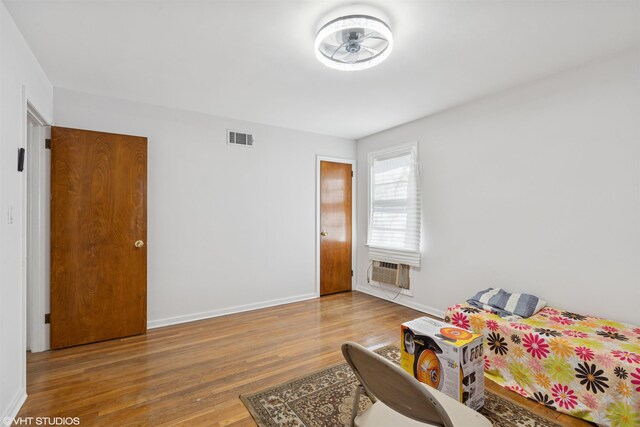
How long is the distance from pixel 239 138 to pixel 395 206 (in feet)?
7.77

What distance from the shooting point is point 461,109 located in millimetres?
3471

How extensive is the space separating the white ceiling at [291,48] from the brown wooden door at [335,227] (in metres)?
1.58

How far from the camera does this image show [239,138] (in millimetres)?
3955

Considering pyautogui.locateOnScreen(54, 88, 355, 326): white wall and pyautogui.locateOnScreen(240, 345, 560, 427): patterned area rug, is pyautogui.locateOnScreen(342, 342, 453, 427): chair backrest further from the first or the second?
pyautogui.locateOnScreen(54, 88, 355, 326): white wall

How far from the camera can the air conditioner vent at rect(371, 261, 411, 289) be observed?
414 centimetres

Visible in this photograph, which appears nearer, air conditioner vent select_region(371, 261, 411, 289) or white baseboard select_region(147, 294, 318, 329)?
white baseboard select_region(147, 294, 318, 329)

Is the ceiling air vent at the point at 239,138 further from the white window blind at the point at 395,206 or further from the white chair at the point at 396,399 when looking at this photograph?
the white chair at the point at 396,399

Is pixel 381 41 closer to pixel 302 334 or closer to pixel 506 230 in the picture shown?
pixel 506 230

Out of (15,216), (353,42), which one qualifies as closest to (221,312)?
(15,216)

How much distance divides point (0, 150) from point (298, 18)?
6.40 feet

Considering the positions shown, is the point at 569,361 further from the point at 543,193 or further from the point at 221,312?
the point at 221,312

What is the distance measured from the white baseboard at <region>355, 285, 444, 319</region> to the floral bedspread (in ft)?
3.88

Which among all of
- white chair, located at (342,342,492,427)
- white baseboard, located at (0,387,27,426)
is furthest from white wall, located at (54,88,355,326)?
white chair, located at (342,342,492,427)

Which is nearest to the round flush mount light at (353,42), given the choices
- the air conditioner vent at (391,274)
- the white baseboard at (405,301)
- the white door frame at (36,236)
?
the white door frame at (36,236)
